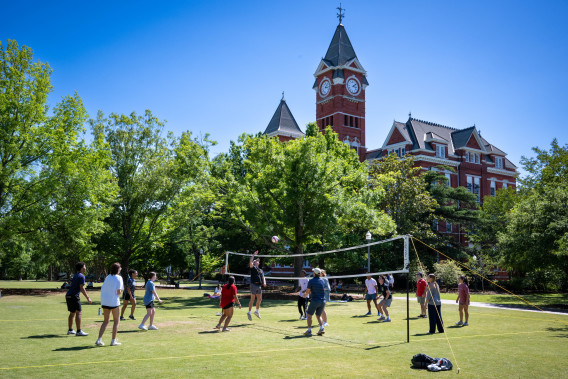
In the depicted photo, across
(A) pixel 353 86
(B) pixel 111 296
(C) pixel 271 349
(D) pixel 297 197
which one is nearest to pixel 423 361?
(C) pixel 271 349

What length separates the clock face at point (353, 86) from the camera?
66.1m

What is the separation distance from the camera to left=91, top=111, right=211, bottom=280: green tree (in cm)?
3403

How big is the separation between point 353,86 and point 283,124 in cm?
1183

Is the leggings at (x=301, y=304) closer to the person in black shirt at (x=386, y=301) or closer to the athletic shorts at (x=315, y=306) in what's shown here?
the person in black shirt at (x=386, y=301)

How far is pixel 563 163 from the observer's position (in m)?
38.7

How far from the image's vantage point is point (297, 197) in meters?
27.9

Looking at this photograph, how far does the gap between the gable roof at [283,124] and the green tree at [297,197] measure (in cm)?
3778

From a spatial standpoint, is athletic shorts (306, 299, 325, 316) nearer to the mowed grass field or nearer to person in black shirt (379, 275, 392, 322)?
the mowed grass field

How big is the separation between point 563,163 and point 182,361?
129ft

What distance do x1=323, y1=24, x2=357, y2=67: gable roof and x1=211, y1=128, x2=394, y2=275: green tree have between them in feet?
124

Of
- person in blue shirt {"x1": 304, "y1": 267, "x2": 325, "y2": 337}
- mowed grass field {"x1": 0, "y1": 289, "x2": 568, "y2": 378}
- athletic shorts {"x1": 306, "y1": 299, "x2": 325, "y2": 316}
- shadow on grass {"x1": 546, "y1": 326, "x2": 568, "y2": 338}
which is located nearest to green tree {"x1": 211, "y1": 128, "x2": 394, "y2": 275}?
mowed grass field {"x1": 0, "y1": 289, "x2": 568, "y2": 378}

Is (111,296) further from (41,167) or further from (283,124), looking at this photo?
(283,124)

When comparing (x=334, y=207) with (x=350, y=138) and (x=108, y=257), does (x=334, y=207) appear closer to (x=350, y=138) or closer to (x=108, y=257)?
(x=108, y=257)

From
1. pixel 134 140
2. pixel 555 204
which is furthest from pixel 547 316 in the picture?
pixel 134 140
